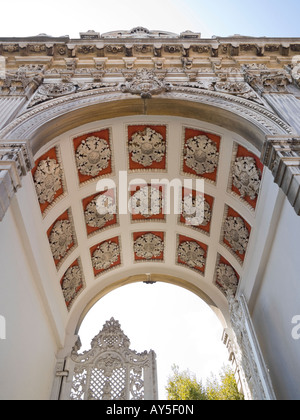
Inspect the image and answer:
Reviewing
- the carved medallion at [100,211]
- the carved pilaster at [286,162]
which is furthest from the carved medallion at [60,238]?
the carved pilaster at [286,162]

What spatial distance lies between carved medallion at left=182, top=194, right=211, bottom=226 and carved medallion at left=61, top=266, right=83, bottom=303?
3.41 meters

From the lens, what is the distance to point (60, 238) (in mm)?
7461

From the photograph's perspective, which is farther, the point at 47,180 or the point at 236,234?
the point at 236,234

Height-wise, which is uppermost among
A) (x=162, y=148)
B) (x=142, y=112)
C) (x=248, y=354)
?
(x=142, y=112)

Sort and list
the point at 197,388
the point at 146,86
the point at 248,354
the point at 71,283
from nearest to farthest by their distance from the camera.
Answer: the point at 248,354 < the point at 146,86 < the point at 71,283 < the point at 197,388

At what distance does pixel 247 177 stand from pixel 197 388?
1427cm

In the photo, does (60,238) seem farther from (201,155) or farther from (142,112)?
(201,155)

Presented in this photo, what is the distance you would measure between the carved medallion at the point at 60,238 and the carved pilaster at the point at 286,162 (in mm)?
4771

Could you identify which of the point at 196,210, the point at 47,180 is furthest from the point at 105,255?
the point at 47,180

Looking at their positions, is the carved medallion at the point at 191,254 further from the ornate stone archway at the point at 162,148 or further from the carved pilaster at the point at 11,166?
the carved pilaster at the point at 11,166

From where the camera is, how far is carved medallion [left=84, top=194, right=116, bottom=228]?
26.3ft

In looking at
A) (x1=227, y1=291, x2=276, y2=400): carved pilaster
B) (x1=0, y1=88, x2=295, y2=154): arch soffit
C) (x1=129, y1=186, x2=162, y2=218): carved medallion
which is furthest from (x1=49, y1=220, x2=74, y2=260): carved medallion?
(x1=227, y1=291, x2=276, y2=400): carved pilaster
